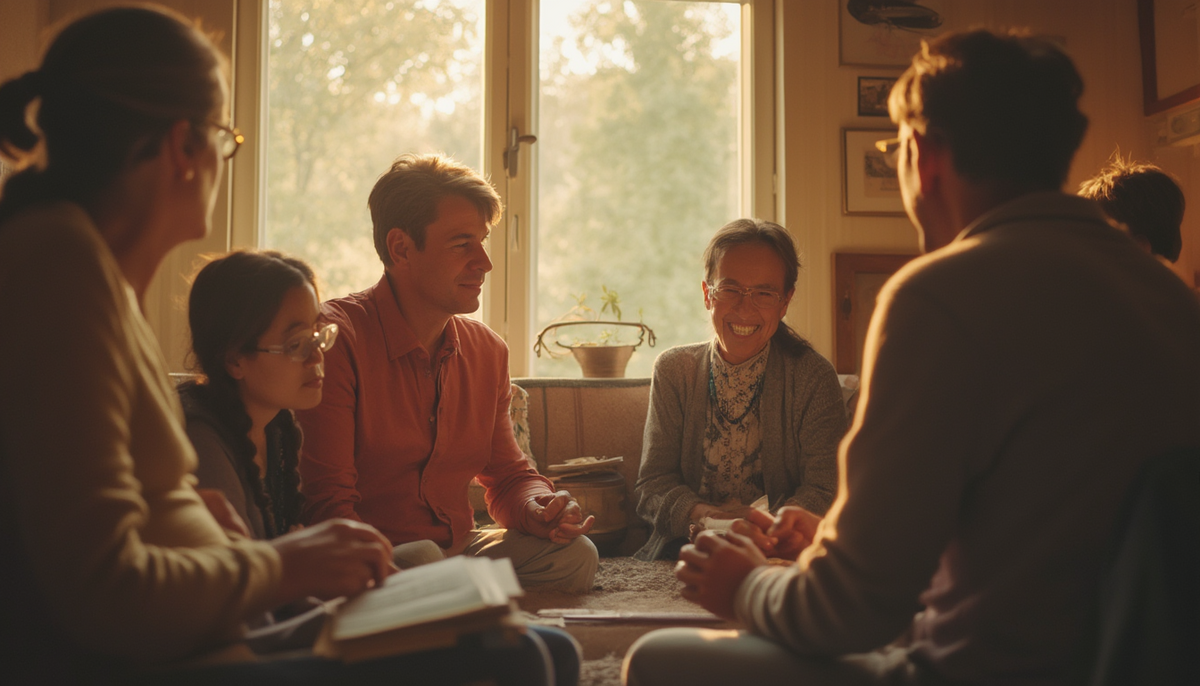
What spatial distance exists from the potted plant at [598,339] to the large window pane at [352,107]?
0.70 metres

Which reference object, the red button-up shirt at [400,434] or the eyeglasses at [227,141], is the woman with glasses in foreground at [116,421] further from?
the red button-up shirt at [400,434]

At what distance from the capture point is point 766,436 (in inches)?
92.1

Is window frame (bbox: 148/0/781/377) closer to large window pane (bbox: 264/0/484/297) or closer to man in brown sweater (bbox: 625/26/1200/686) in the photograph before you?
large window pane (bbox: 264/0/484/297)

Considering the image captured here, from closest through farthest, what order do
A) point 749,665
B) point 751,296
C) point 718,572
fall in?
point 749,665
point 718,572
point 751,296

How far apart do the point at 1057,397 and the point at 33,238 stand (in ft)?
3.32

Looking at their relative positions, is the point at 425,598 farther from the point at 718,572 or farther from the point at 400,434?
the point at 400,434

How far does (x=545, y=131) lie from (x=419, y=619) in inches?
109

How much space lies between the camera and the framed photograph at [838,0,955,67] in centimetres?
345

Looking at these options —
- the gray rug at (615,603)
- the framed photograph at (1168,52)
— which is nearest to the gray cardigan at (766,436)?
the gray rug at (615,603)

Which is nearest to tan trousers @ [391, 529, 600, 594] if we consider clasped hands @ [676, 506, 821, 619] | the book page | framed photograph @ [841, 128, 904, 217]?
clasped hands @ [676, 506, 821, 619]

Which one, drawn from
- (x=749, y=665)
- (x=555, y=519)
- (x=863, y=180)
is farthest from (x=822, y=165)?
(x=749, y=665)

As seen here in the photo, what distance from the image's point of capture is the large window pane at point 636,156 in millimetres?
3430

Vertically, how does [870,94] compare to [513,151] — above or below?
above

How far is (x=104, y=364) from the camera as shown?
82 cm
